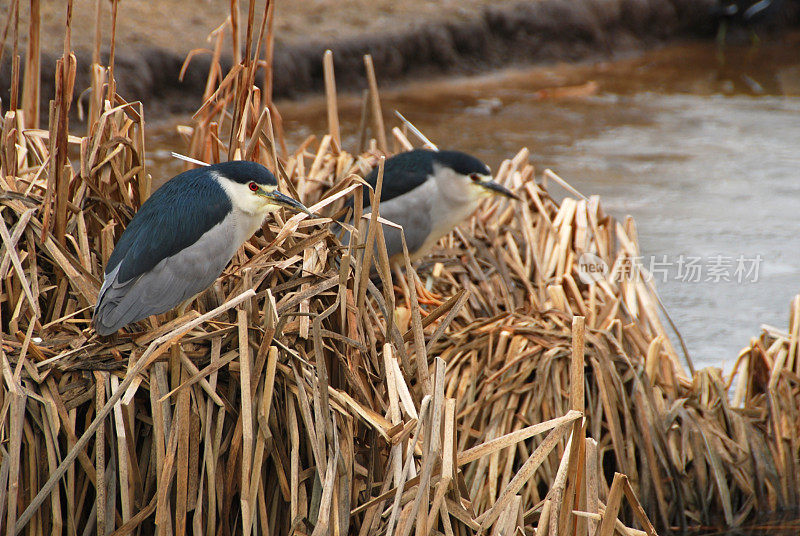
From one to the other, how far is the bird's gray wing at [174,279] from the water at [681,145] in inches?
83.1

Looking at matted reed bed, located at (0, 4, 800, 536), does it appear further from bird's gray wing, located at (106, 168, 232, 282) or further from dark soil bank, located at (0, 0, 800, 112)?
dark soil bank, located at (0, 0, 800, 112)

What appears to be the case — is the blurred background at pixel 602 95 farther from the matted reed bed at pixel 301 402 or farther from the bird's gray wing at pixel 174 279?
the bird's gray wing at pixel 174 279

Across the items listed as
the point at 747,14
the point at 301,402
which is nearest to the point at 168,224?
the point at 301,402

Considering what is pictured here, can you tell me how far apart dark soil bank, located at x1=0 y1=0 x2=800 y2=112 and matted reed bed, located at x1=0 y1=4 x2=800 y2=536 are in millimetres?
3771

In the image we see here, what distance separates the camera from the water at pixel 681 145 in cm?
404

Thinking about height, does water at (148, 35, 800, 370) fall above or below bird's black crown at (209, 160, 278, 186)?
below

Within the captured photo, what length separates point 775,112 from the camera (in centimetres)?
684

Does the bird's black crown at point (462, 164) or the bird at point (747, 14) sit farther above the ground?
the bird at point (747, 14)

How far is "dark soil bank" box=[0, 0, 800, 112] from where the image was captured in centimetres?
638

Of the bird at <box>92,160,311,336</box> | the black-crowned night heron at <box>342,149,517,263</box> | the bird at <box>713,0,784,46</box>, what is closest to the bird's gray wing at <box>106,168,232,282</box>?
Result: the bird at <box>92,160,311,336</box>

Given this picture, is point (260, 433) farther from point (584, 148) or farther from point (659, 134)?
point (659, 134)

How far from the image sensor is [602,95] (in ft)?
24.0

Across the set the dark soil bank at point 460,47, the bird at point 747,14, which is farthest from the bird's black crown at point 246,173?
the bird at point 747,14

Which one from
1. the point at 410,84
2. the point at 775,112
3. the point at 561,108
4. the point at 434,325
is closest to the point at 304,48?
the point at 410,84
